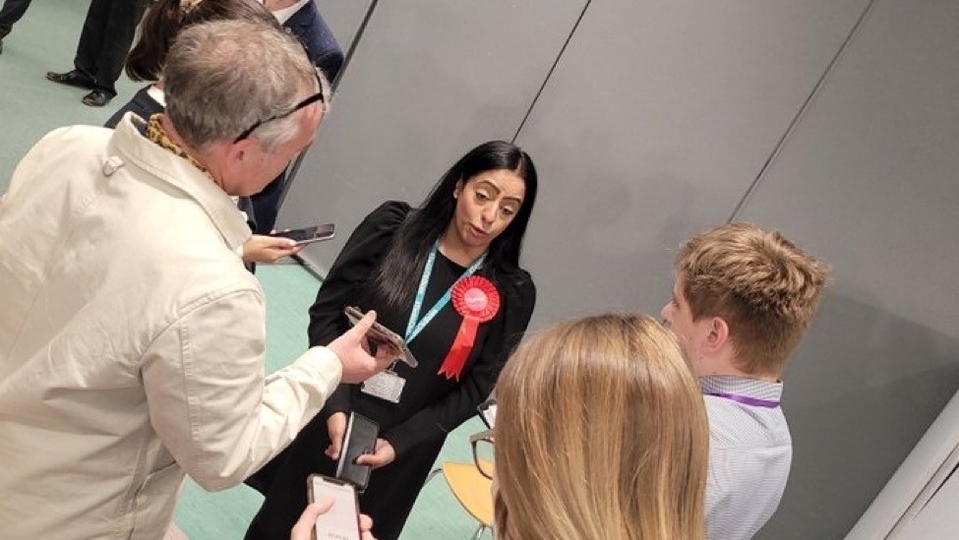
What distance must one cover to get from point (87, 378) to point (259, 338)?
25cm

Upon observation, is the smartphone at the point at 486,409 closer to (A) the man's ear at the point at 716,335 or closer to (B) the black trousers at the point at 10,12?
(A) the man's ear at the point at 716,335

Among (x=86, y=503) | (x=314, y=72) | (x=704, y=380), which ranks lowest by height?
(x=86, y=503)

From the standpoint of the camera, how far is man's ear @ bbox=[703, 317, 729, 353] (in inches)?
62.5

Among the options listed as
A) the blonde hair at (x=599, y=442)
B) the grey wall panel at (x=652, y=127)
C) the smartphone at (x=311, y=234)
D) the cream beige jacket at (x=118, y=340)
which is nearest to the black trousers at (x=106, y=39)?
the grey wall panel at (x=652, y=127)

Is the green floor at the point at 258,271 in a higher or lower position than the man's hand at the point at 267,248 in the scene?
lower

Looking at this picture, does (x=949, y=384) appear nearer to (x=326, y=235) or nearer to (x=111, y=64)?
(x=326, y=235)

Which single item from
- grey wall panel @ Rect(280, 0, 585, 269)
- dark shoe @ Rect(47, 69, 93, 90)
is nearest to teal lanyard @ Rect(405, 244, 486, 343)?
grey wall panel @ Rect(280, 0, 585, 269)

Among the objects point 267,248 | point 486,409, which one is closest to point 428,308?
point 486,409

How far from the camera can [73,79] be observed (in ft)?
16.3

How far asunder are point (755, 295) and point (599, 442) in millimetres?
789

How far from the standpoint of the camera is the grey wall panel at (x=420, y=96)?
3.92m

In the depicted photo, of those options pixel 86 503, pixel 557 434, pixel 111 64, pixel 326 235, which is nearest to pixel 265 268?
pixel 111 64

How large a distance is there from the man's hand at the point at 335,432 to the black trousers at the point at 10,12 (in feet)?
13.2

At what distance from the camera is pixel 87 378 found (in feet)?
4.04
